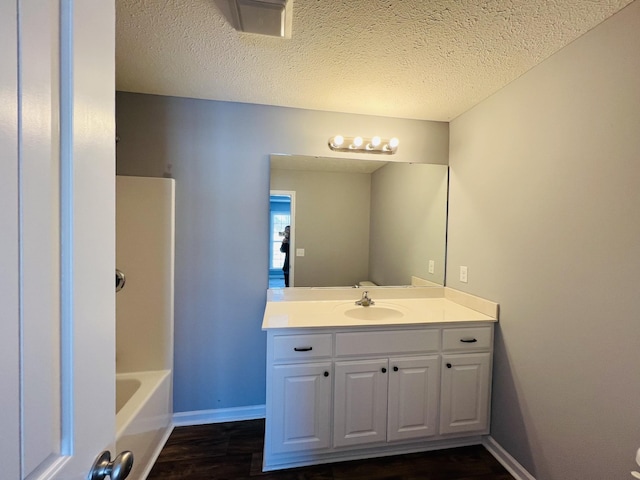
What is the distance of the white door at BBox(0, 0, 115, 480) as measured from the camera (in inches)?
14.2

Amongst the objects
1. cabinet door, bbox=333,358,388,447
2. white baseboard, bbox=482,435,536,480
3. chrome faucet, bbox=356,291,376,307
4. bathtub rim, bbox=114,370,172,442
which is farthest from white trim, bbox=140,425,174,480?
white baseboard, bbox=482,435,536,480

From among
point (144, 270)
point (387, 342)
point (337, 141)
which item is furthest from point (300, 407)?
point (337, 141)

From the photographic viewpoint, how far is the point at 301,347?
1519 millimetres

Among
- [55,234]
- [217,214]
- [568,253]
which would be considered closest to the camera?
[55,234]

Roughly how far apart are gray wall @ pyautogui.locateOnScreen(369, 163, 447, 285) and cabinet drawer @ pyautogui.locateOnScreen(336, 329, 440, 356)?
2.01ft

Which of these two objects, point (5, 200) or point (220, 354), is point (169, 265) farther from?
point (5, 200)

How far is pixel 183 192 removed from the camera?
1909 mm

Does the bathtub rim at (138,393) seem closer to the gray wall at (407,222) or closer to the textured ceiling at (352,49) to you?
the gray wall at (407,222)

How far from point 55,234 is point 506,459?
7.64ft

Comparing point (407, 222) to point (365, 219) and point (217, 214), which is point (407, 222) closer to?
point (365, 219)

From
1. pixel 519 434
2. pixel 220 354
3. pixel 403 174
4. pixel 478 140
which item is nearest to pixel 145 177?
pixel 220 354

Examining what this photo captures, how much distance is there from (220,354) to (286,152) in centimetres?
155

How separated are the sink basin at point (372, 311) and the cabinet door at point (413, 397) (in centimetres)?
37

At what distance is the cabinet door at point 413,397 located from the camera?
1.62 m
